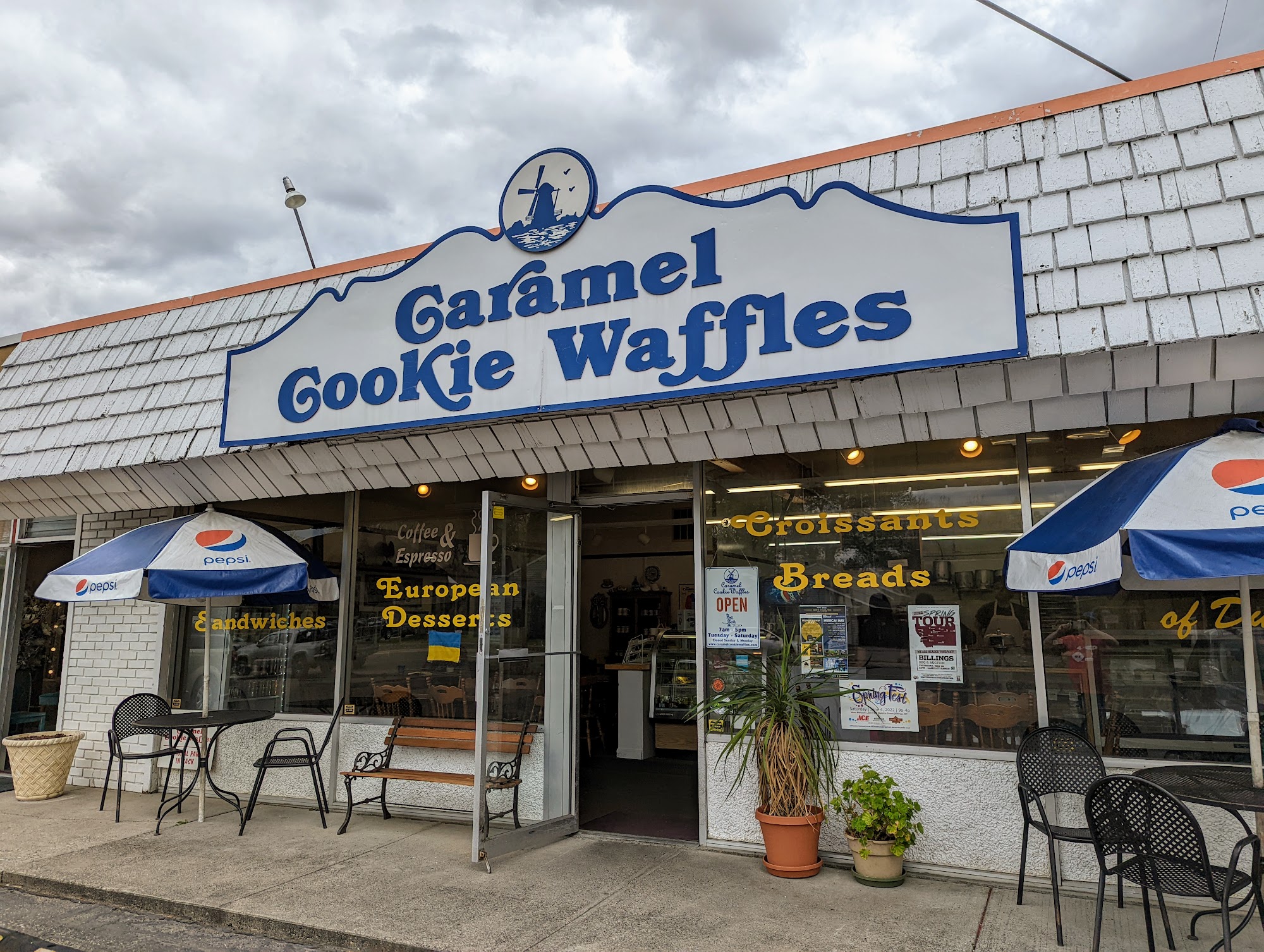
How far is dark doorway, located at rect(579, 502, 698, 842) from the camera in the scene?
22.9 feet

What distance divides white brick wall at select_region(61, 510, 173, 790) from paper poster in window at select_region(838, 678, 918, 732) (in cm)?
586

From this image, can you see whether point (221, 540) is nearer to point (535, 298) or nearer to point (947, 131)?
point (535, 298)

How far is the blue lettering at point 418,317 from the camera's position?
18.8 ft

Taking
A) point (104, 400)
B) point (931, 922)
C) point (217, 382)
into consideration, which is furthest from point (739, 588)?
point (104, 400)

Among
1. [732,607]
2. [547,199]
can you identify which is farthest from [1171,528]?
[547,199]

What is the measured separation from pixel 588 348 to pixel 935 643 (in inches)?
106

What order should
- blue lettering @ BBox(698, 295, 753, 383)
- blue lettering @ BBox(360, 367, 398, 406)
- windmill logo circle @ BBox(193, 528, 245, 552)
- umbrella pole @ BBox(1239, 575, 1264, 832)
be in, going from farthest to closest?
windmill logo circle @ BBox(193, 528, 245, 552) < blue lettering @ BBox(360, 367, 398, 406) < blue lettering @ BBox(698, 295, 753, 383) < umbrella pole @ BBox(1239, 575, 1264, 832)

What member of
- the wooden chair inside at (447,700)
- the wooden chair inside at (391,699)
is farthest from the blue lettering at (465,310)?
the wooden chair inside at (391,699)

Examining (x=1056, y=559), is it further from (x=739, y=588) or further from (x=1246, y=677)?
(x=739, y=588)

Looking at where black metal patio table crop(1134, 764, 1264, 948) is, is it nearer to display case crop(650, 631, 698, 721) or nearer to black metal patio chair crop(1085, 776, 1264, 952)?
black metal patio chair crop(1085, 776, 1264, 952)

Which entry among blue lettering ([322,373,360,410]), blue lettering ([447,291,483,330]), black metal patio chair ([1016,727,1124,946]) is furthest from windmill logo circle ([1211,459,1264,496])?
blue lettering ([322,373,360,410])

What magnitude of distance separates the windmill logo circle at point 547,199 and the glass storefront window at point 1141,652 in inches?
123

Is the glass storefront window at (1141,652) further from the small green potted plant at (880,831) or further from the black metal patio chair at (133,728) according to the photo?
the black metal patio chair at (133,728)

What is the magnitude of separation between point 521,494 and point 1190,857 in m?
4.67
